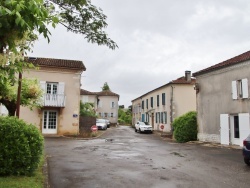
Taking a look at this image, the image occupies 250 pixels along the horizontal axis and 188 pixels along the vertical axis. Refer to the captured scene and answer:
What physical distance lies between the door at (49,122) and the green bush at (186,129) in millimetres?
11864

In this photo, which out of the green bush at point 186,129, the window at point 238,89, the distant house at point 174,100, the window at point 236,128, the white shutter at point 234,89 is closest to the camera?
the window at point 238,89

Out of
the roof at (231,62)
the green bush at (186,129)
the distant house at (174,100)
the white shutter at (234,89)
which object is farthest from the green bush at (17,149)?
the distant house at (174,100)

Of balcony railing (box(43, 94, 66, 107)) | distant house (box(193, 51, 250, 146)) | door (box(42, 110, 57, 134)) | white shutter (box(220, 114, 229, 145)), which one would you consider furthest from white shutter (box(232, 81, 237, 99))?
door (box(42, 110, 57, 134))

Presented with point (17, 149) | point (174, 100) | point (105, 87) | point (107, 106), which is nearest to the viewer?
point (17, 149)

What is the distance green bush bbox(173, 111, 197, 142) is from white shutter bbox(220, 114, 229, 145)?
3.78m

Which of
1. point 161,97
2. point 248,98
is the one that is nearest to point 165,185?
point 248,98

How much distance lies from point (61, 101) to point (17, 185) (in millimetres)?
20400

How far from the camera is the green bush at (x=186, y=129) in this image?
2277cm

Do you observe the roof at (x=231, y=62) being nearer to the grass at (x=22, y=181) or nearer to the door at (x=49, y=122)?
the door at (x=49, y=122)

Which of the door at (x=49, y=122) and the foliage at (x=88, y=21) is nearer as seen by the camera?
the foliage at (x=88, y=21)

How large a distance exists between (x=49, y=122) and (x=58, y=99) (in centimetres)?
253

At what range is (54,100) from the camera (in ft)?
85.9

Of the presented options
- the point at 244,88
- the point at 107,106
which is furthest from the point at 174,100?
the point at 107,106

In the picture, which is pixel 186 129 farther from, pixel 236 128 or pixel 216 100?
pixel 236 128
